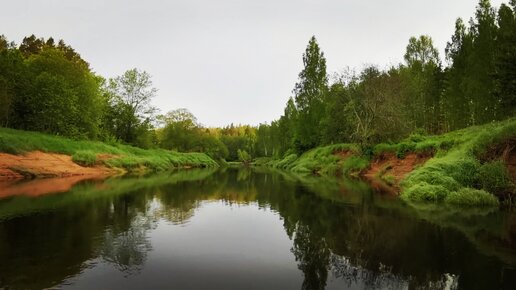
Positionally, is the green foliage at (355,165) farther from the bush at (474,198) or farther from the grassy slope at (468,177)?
the bush at (474,198)

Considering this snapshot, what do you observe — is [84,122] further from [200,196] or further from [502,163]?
[502,163]

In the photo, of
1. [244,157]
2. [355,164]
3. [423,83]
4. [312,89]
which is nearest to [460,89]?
[423,83]

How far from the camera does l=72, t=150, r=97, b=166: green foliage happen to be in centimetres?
3982

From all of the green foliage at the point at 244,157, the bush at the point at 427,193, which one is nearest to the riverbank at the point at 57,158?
the bush at the point at 427,193

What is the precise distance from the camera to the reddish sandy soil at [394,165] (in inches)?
1303

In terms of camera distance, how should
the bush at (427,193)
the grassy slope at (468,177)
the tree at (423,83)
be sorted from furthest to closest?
the tree at (423,83), the bush at (427,193), the grassy slope at (468,177)

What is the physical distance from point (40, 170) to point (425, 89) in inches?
2324

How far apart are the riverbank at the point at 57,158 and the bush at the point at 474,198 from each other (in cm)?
3216

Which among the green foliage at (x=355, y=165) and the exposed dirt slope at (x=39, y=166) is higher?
the green foliage at (x=355, y=165)

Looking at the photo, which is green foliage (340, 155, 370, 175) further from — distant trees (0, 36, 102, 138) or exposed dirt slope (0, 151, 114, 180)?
distant trees (0, 36, 102, 138)

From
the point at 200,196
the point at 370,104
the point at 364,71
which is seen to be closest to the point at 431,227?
the point at 200,196

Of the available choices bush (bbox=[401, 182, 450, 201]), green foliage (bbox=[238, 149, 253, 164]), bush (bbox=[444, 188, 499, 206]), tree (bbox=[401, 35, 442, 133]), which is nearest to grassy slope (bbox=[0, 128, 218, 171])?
bush (bbox=[401, 182, 450, 201])

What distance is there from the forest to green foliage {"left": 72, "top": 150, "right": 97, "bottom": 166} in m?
7.53

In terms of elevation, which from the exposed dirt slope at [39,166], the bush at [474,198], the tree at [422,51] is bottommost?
the bush at [474,198]
